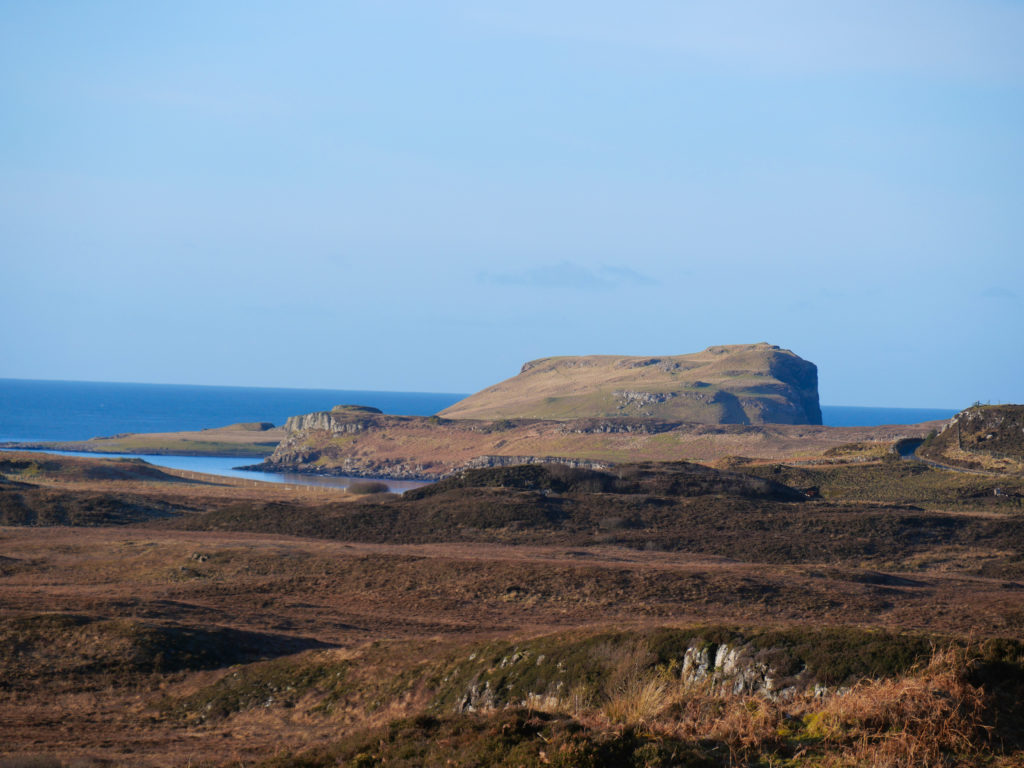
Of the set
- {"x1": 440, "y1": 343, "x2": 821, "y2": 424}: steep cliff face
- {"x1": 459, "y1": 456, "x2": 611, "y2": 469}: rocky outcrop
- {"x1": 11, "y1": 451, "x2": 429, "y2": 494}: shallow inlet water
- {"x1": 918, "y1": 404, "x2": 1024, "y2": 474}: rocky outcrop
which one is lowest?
{"x1": 11, "y1": 451, "x2": 429, "y2": 494}: shallow inlet water

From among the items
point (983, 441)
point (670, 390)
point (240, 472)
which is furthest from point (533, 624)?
point (670, 390)

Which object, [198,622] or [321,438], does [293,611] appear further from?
[321,438]

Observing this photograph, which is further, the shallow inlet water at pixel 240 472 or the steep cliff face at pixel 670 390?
the steep cliff face at pixel 670 390

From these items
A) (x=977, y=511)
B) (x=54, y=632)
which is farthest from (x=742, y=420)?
(x=54, y=632)

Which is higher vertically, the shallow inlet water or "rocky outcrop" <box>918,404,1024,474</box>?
"rocky outcrop" <box>918,404,1024,474</box>

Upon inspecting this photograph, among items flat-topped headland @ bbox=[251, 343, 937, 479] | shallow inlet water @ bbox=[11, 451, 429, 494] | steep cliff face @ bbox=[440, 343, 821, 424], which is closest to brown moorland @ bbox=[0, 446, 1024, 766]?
shallow inlet water @ bbox=[11, 451, 429, 494]

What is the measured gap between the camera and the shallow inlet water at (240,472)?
93312 millimetres

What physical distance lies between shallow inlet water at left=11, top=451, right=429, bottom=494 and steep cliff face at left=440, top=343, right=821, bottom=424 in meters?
43.0

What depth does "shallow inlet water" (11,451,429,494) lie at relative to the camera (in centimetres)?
9331

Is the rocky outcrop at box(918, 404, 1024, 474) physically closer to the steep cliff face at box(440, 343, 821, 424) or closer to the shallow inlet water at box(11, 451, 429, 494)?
the shallow inlet water at box(11, 451, 429, 494)

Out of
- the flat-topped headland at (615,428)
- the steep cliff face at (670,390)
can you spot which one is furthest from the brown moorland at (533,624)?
the steep cliff face at (670,390)

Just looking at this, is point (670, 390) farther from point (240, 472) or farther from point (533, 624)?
point (533, 624)

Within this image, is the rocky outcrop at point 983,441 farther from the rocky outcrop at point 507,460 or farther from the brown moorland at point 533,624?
the rocky outcrop at point 507,460

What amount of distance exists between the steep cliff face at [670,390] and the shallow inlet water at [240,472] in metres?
43.0
